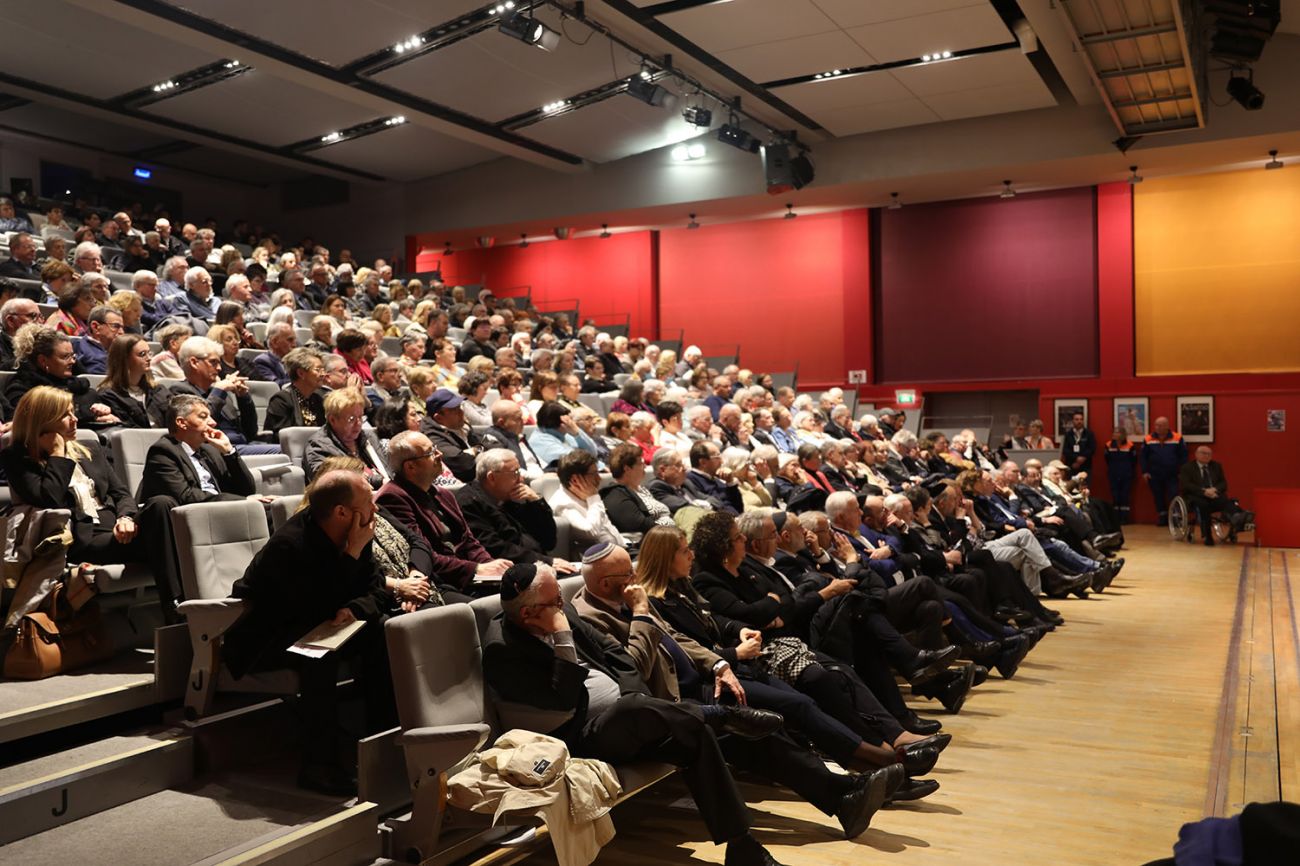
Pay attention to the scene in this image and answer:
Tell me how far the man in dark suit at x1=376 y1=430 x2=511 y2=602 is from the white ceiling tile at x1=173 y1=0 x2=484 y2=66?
570 cm

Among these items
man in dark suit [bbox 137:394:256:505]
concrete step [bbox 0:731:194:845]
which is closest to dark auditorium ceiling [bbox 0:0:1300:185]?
man in dark suit [bbox 137:394:256:505]

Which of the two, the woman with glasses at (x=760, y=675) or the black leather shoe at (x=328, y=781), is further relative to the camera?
the woman with glasses at (x=760, y=675)

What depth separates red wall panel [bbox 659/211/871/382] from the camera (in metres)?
13.1

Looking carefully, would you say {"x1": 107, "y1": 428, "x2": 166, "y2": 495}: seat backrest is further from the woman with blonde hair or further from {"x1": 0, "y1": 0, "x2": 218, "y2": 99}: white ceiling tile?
{"x1": 0, "y1": 0, "x2": 218, "y2": 99}: white ceiling tile

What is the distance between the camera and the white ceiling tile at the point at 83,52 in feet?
27.0

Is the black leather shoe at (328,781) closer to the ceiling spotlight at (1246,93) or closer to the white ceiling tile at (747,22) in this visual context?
the white ceiling tile at (747,22)

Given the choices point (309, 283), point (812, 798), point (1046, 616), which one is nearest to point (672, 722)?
point (812, 798)

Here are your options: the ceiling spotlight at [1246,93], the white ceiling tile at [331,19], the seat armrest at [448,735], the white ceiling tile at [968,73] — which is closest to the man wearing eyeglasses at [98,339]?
the seat armrest at [448,735]

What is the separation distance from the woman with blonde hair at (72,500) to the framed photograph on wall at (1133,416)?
11.1 metres

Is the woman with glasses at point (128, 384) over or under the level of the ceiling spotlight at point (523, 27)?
under

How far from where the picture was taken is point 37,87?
951 cm

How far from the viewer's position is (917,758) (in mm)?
3287

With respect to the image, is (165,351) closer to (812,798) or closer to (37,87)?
(812,798)

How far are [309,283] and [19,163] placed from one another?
19.0ft
